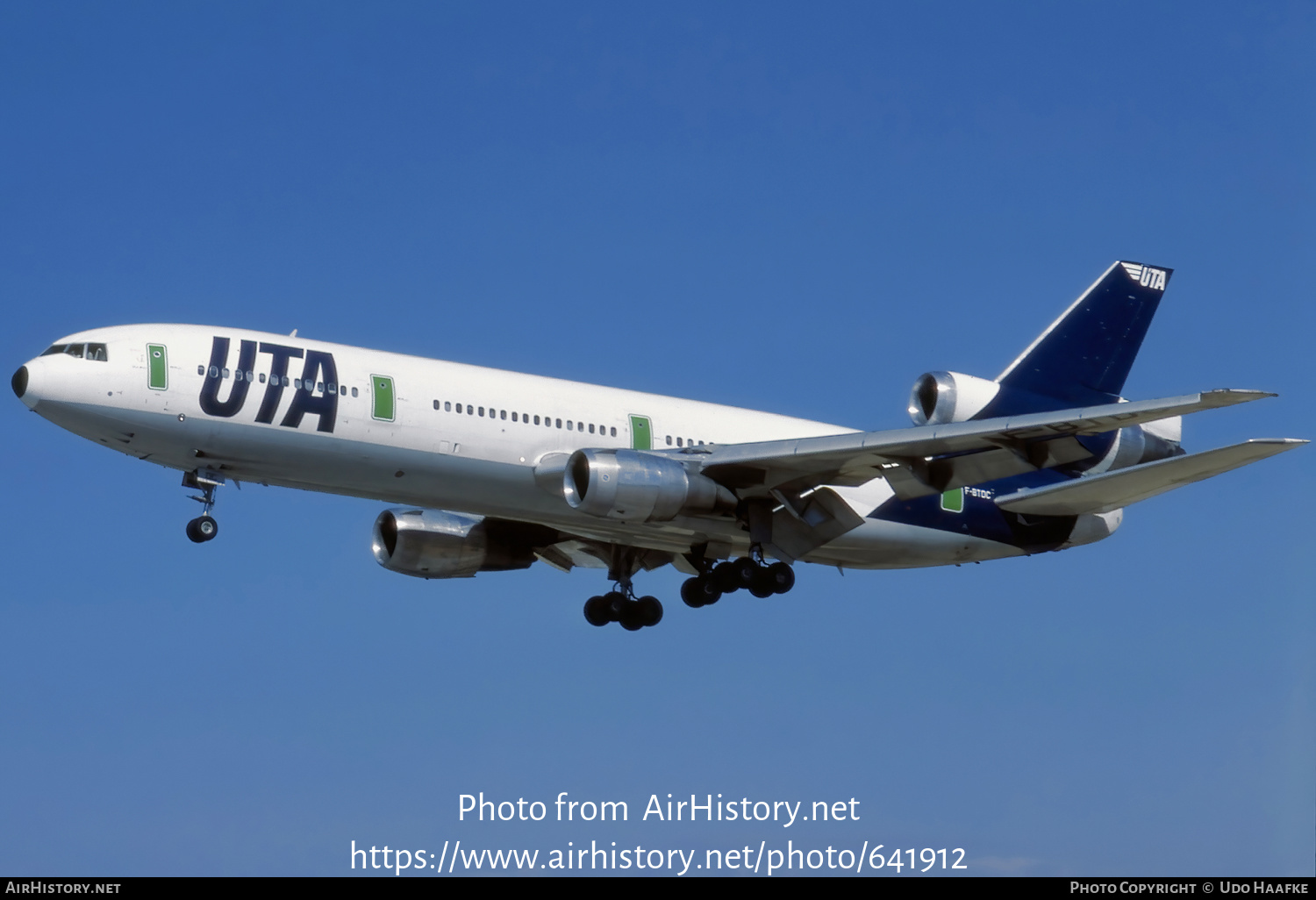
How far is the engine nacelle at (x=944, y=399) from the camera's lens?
42.0 m

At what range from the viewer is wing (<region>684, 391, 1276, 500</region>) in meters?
35.1

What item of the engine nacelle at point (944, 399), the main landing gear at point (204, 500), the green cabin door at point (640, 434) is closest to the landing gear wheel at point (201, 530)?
the main landing gear at point (204, 500)

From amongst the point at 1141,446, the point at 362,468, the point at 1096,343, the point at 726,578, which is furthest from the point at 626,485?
the point at 1096,343

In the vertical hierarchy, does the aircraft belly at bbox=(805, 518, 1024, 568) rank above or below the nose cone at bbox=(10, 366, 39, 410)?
above

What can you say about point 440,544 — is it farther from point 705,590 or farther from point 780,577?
point 780,577

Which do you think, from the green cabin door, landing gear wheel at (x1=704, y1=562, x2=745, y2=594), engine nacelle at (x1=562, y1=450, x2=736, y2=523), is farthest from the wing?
landing gear wheel at (x1=704, y1=562, x2=745, y2=594)

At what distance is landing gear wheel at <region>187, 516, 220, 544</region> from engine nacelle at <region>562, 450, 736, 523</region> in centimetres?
761

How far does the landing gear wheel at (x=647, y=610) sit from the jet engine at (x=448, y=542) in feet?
9.37

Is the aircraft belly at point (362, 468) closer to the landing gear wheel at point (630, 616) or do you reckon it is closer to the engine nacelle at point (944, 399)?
the engine nacelle at point (944, 399)

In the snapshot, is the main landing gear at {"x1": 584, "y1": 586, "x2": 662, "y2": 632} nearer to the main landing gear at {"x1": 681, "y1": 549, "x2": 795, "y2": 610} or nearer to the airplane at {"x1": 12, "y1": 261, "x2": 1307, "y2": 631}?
the airplane at {"x1": 12, "y1": 261, "x2": 1307, "y2": 631}

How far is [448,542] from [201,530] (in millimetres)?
8424

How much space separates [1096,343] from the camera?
45781 mm
